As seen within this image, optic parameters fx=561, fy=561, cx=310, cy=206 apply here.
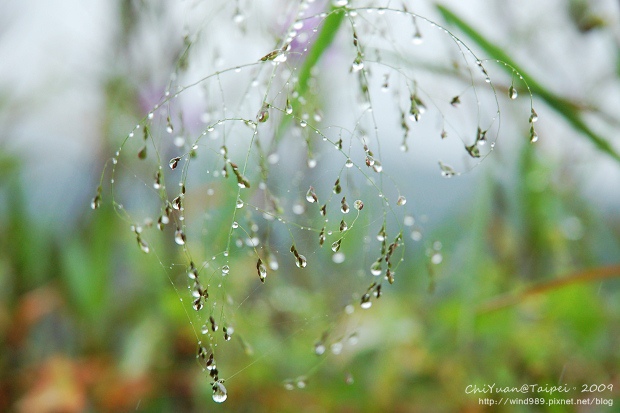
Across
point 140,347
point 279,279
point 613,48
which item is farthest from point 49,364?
point 613,48

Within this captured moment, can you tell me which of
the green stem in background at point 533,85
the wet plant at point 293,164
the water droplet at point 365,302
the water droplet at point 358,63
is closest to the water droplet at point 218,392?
the wet plant at point 293,164

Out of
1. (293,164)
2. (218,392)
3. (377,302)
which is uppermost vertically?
(293,164)

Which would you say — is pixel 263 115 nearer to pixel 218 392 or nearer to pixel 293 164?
pixel 218 392

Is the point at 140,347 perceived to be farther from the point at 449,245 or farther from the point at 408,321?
the point at 449,245

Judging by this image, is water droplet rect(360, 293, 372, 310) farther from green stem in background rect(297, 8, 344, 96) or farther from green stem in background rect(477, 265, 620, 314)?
green stem in background rect(477, 265, 620, 314)

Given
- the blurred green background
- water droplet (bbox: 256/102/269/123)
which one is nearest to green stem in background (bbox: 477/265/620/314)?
the blurred green background

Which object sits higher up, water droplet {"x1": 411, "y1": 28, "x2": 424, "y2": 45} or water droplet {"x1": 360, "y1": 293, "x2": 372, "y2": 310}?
water droplet {"x1": 411, "y1": 28, "x2": 424, "y2": 45}

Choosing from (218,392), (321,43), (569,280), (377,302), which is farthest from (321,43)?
(377,302)
